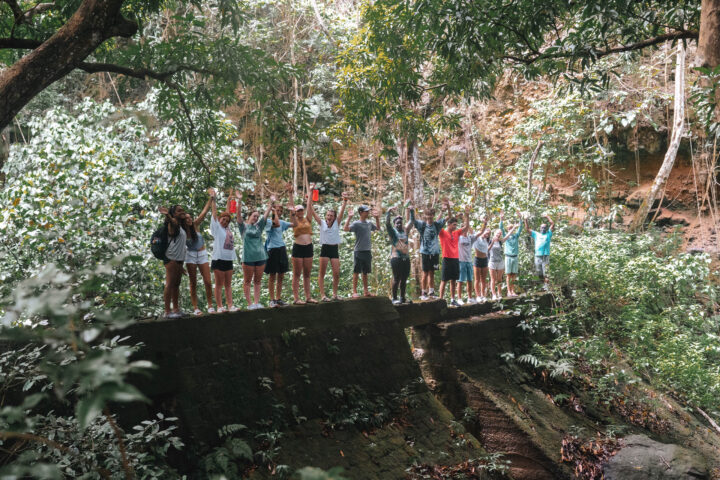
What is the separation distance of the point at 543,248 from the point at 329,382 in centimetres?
656

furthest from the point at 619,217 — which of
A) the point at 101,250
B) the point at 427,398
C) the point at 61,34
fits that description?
the point at 61,34

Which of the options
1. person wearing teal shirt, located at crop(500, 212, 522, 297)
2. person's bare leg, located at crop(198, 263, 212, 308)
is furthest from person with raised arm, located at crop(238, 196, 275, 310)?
person wearing teal shirt, located at crop(500, 212, 522, 297)

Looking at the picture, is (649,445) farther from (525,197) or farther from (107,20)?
(107,20)

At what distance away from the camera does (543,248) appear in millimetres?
11805

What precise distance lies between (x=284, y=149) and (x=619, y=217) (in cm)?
1278

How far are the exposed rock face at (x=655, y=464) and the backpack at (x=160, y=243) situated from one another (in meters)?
6.46

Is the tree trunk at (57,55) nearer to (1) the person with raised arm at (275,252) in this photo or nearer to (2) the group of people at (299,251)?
(2) the group of people at (299,251)

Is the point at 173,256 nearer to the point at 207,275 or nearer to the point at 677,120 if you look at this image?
the point at 207,275

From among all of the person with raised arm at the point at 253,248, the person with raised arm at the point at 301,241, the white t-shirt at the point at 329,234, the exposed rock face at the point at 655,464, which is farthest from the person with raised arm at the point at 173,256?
the exposed rock face at the point at 655,464

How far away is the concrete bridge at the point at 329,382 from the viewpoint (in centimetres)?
573

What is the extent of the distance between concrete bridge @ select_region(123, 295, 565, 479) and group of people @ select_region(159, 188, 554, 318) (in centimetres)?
45

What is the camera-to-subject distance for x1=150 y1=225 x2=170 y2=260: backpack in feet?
20.5

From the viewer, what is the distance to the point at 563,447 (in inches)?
307

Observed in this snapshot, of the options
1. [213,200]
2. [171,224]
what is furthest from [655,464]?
[171,224]
